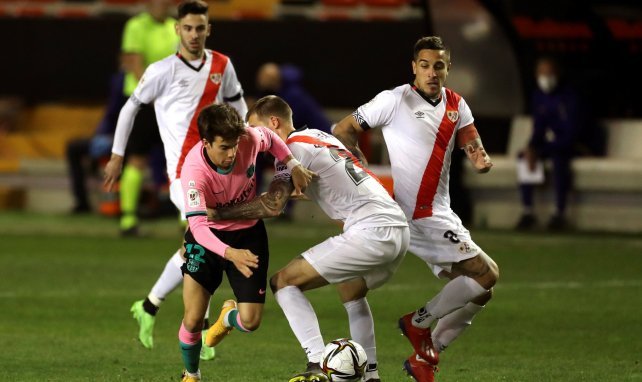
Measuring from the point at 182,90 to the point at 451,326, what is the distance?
267 centimetres

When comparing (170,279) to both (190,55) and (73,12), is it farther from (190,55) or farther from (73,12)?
(73,12)

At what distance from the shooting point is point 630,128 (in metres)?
17.6

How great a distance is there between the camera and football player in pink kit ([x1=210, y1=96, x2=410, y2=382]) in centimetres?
759

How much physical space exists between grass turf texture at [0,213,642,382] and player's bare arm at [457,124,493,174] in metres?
1.25

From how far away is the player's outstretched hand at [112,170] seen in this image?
9.58m

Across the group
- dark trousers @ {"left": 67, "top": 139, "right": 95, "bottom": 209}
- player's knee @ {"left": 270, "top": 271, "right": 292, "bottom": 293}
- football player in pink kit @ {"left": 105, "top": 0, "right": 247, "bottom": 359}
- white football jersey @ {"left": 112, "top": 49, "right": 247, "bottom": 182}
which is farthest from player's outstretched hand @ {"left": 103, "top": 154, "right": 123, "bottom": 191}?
dark trousers @ {"left": 67, "top": 139, "right": 95, "bottom": 209}

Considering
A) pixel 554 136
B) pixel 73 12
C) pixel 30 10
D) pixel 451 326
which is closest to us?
pixel 451 326

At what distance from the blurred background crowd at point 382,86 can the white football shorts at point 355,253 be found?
7934mm

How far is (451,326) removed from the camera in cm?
834

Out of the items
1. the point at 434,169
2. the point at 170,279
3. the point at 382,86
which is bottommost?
the point at 382,86

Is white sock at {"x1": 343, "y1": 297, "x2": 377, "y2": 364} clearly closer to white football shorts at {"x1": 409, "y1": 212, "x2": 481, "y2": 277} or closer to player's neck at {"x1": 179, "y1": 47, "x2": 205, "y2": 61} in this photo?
white football shorts at {"x1": 409, "y1": 212, "x2": 481, "y2": 277}

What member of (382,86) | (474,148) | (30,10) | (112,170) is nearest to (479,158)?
(474,148)

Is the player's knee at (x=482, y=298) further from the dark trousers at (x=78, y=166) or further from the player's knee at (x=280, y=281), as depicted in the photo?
the dark trousers at (x=78, y=166)

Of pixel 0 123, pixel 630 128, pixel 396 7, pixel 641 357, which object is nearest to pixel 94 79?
pixel 0 123
